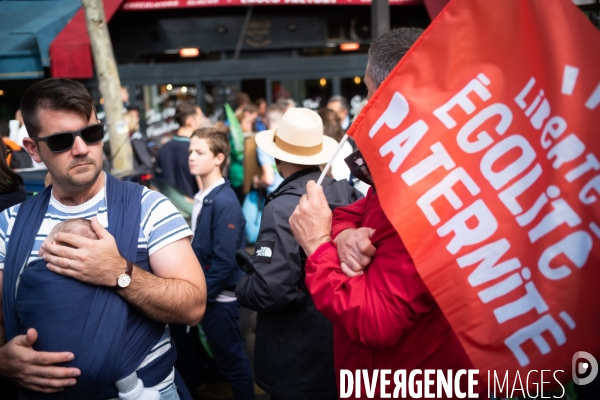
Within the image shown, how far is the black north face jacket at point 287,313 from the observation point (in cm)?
297

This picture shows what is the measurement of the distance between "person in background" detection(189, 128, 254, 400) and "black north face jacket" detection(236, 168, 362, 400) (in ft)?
3.75

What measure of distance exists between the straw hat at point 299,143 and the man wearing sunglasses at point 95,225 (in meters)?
1.12

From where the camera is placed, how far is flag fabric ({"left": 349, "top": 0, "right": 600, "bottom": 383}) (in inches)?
63.9

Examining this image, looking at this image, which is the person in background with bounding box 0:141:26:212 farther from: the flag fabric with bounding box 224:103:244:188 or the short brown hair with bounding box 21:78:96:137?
the flag fabric with bounding box 224:103:244:188

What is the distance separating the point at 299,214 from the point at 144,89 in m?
12.5

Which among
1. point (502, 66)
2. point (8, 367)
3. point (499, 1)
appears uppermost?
point (499, 1)

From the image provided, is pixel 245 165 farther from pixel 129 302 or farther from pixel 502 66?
pixel 502 66

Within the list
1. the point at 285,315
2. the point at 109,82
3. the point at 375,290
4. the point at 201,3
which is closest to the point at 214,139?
the point at 285,315

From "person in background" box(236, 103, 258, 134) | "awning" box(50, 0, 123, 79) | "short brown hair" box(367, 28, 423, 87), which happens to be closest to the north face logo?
"short brown hair" box(367, 28, 423, 87)

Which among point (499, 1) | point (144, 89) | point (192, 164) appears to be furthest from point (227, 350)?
point (144, 89)

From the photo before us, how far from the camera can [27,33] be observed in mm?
7574

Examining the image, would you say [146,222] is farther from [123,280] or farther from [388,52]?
[388,52]

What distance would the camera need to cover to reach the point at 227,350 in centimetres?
432

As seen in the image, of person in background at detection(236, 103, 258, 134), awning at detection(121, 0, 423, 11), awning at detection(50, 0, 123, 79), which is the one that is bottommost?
person in background at detection(236, 103, 258, 134)
